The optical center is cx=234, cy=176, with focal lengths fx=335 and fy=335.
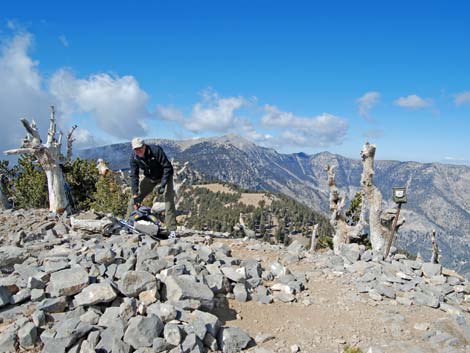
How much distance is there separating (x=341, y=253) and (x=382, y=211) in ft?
25.6

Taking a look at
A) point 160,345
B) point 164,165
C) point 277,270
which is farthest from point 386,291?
point 164,165

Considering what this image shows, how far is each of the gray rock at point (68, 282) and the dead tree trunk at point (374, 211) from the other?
53.7ft

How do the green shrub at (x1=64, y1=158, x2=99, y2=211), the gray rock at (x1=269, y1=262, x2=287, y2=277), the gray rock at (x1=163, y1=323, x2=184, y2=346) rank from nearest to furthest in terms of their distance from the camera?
the gray rock at (x1=163, y1=323, x2=184, y2=346) → the gray rock at (x1=269, y1=262, x2=287, y2=277) → the green shrub at (x1=64, y1=158, x2=99, y2=211)

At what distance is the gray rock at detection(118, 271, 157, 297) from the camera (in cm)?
724

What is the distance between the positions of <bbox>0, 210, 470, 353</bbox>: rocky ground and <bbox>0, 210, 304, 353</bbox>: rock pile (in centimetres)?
2

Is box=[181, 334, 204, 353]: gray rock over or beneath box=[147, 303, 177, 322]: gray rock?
beneath

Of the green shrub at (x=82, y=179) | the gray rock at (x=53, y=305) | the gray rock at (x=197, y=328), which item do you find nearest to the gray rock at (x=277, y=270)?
the gray rock at (x=197, y=328)

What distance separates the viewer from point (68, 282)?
23.2ft

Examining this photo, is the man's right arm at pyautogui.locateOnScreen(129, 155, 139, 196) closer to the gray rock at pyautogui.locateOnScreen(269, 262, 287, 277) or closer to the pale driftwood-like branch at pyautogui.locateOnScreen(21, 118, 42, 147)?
the gray rock at pyautogui.locateOnScreen(269, 262, 287, 277)

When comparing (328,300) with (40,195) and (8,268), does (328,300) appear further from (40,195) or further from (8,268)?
(40,195)

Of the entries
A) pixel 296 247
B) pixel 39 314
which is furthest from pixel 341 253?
pixel 39 314

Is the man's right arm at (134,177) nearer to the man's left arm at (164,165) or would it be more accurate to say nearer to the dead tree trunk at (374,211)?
the man's left arm at (164,165)

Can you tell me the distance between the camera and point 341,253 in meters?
13.5

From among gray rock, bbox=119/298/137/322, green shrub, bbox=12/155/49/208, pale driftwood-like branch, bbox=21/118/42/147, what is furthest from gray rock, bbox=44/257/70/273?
green shrub, bbox=12/155/49/208
